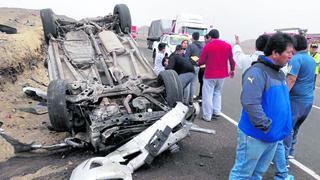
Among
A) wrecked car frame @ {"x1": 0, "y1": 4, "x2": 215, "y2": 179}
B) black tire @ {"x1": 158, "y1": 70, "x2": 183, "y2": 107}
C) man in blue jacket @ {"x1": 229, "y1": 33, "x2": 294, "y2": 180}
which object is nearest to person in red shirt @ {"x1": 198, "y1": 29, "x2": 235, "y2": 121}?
A: wrecked car frame @ {"x1": 0, "y1": 4, "x2": 215, "y2": 179}

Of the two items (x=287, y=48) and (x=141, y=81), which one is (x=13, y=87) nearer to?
(x=141, y=81)

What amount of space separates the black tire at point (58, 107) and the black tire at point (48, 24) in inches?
113

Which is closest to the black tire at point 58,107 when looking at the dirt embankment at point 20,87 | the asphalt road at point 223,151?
the dirt embankment at point 20,87

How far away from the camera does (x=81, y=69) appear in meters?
6.46

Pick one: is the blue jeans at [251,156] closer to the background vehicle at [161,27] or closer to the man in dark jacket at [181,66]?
the man in dark jacket at [181,66]

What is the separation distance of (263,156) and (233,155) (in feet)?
5.82

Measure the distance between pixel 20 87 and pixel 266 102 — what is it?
298 inches

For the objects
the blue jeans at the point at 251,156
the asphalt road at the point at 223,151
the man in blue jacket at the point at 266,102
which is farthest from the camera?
→ the asphalt road at the point at 223,151

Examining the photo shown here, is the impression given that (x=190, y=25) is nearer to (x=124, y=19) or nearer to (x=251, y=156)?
(x=124, y=19)

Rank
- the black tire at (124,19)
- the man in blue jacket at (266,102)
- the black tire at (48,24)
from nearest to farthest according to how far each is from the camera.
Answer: the man in blue jacket at (266,102), the black tire at (48,24), the black tire at (124,19)

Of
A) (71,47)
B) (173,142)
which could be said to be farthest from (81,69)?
(173,142)

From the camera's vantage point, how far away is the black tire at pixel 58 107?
15.9 ft

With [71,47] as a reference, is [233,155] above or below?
below

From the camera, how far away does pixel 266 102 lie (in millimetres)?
3186
